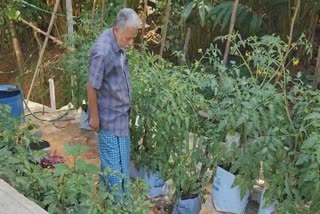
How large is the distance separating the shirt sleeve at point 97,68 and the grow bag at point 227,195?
32.2 inches

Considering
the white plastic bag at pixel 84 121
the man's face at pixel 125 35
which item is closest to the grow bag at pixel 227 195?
the man's face at pixel 125 35

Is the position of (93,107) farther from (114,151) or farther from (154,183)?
(154,183)

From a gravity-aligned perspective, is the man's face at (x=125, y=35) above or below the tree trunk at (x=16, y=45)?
above

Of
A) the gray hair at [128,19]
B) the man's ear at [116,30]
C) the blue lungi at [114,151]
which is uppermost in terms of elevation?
the gray hair at [128,19]

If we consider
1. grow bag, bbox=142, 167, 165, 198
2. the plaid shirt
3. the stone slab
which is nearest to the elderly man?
the plaid shirt

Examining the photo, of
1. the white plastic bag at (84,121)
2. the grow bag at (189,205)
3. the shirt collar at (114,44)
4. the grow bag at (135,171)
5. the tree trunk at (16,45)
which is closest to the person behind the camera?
the shirt collar at (114,44)

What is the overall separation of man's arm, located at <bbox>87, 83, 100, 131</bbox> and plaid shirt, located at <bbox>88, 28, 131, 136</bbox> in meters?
0.03

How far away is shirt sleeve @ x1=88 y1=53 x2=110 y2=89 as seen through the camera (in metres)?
2.45

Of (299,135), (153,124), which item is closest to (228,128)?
(299,135)

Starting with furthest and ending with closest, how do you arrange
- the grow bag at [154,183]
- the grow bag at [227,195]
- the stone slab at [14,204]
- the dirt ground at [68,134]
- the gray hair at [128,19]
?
1. the dirt ground at [68,134]
2. the grow bag at [154,183]
3. the grow bag at [227,195]
4. the gray hair at [128,19]
5. the stone slab at [14,204]

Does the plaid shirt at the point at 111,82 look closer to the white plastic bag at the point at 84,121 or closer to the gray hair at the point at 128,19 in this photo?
the gray hair at the point at 128,19

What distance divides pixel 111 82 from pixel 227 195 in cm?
90

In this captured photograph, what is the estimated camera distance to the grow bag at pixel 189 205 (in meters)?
2.74

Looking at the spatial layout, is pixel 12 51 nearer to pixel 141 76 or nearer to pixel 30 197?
pixel 141 76
